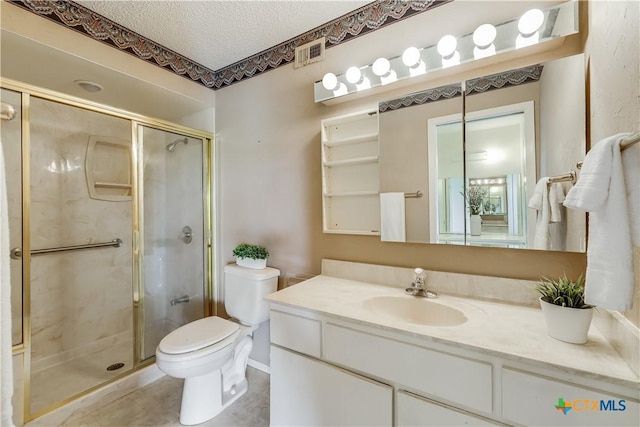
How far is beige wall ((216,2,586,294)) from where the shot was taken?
1.28 meters

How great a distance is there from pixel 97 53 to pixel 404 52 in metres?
1.81

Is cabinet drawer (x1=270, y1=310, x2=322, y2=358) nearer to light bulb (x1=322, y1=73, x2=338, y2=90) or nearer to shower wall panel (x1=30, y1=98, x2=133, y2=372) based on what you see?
light bulb (x1=322, y1=73, x2=338, y2=90)

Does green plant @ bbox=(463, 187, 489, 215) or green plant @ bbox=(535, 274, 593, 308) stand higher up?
green plant @ bbox=(463, 187, 489, 215)

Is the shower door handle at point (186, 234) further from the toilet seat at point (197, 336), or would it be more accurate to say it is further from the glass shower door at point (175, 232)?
the toilet seat at point (197, 336)

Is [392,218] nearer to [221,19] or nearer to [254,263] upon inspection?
[254,263]

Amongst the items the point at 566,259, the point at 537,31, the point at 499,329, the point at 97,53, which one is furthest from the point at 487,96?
the point at 97,53

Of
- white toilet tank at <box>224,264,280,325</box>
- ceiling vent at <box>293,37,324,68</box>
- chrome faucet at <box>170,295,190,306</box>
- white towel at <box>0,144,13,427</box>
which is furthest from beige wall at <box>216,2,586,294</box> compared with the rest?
white towel at <box>0,144,13,427</box>

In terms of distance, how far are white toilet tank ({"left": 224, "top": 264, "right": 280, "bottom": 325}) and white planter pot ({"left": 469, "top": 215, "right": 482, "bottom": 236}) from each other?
119 centimetres

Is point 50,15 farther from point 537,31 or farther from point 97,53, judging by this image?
point 537,31

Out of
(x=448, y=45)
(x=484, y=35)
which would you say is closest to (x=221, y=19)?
(x=448, y=45)

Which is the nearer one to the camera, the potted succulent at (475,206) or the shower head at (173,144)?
the potted succulent at (475,206)

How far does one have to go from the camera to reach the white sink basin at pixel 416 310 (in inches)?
46.6

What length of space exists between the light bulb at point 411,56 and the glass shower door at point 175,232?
1.69m

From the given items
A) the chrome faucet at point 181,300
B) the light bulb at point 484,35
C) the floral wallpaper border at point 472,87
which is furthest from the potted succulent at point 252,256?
the light bulb at point 484,35
